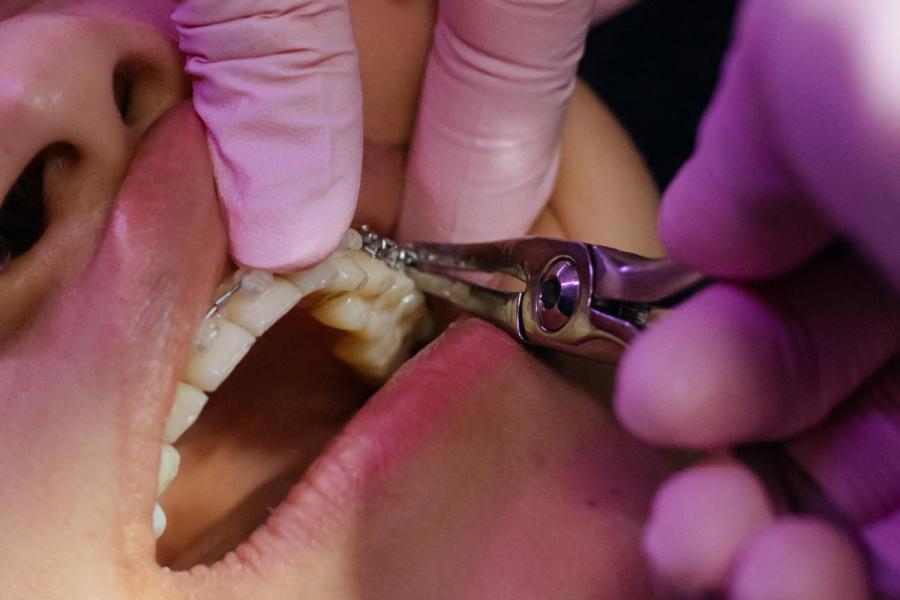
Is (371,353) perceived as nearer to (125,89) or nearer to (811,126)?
(125,89)

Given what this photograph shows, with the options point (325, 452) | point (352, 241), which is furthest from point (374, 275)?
point (325, 452)

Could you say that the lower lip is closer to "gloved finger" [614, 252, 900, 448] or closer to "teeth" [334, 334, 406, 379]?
"teeth" [334, 334, 406, 379]

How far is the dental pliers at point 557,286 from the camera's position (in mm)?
617

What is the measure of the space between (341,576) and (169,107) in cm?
37

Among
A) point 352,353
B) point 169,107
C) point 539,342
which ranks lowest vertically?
point 352,353

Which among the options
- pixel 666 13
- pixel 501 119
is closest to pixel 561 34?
pixel 501 119

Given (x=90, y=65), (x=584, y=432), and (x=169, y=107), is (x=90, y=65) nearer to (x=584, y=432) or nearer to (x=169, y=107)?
(x=169, y=107)

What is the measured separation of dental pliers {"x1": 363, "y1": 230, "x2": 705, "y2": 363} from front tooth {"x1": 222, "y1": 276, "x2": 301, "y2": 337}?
13 cm

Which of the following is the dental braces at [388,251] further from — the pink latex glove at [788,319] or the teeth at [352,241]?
the pink latex glove at [788,319]

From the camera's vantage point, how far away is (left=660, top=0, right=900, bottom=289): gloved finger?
1.14 ft

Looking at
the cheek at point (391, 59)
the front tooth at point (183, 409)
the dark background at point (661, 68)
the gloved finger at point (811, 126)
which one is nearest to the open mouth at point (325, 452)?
the front tooth at point (183, 409)

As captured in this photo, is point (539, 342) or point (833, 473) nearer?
point (833, 473)

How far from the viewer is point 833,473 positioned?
0.49 meters

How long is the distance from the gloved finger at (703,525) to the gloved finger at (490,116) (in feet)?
1.40
